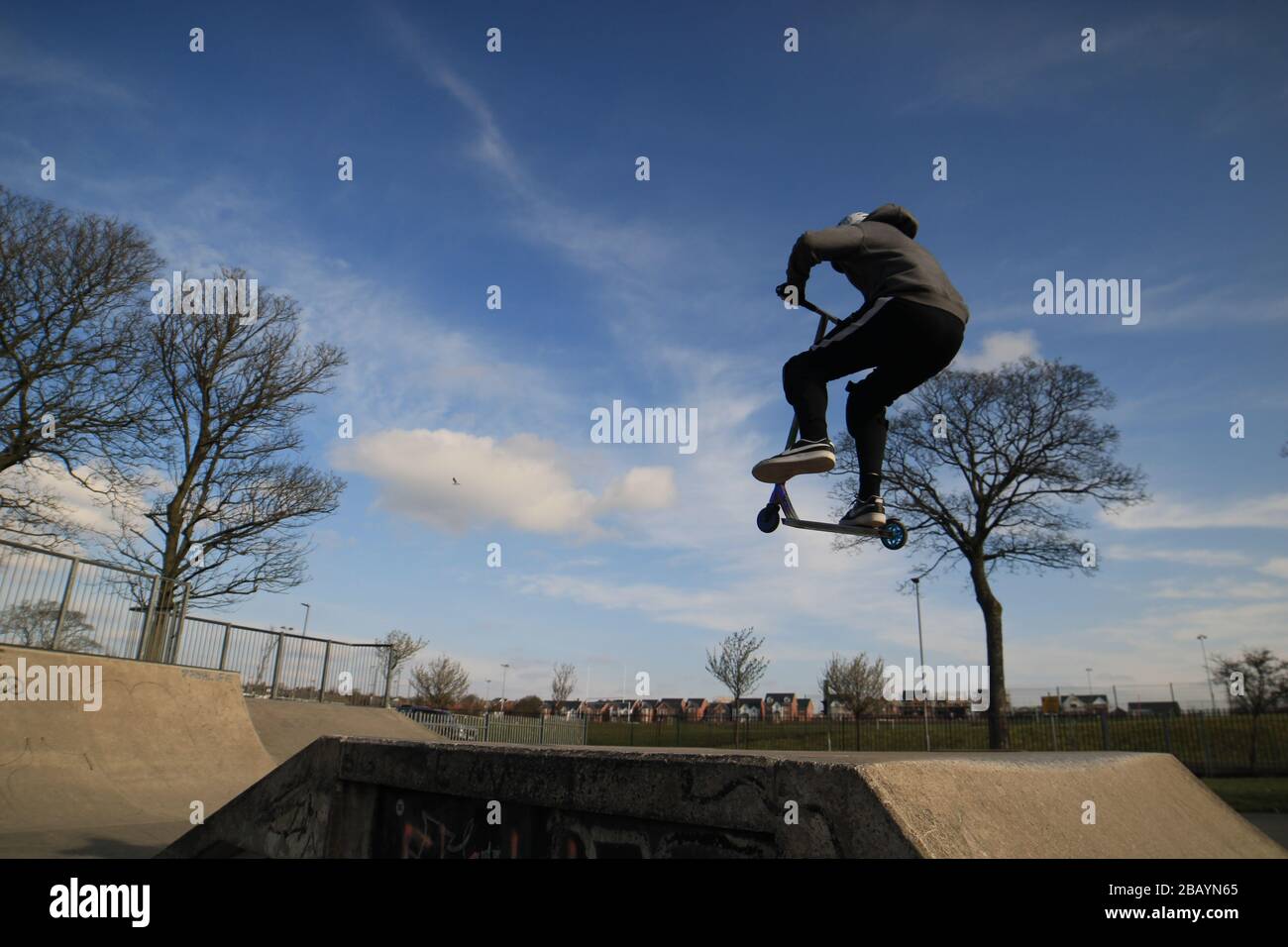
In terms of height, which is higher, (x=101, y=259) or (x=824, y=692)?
(x=101, y=259)

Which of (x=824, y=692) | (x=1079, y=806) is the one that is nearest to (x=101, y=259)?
(x=1079, y=806)

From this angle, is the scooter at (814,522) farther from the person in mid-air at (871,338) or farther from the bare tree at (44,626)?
the bare tree at (44,626)

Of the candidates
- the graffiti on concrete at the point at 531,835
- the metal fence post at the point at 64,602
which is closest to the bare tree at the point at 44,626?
the metal fence post at the point at 64,602

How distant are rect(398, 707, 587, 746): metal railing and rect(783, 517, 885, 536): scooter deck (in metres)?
18.9

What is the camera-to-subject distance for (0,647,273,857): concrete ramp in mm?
7344

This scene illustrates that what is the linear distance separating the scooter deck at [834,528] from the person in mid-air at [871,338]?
3.0 inches

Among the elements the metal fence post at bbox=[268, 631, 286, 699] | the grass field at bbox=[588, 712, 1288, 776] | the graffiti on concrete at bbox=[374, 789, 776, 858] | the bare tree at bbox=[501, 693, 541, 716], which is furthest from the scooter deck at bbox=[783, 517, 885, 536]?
the bare tree at bbox=[501, 693, 541, 716]

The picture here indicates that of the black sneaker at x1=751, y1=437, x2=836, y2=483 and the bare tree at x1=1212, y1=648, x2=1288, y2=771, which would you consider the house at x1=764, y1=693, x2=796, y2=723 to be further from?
the black sneaker at x1=751, y1=437, x2=836, y2=483

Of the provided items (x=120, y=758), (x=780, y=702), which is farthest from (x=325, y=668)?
(x=780, y=702)

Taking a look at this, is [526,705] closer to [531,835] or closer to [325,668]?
[325,668]
